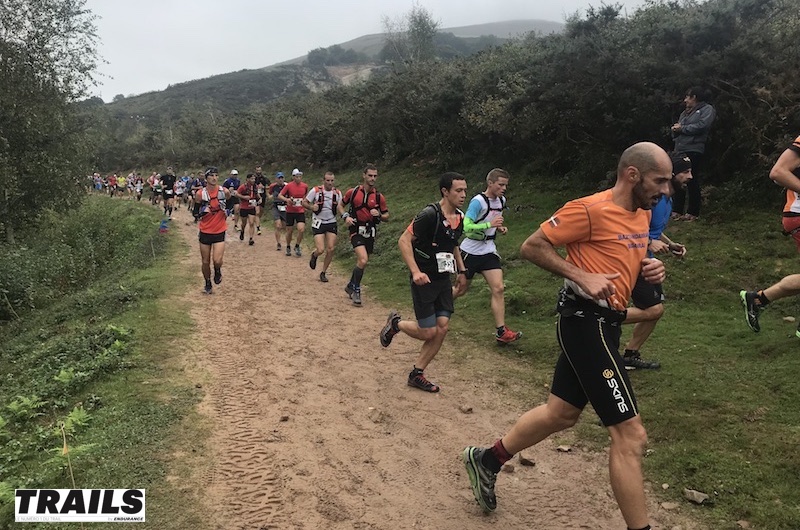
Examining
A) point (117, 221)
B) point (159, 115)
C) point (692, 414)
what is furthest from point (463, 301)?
point (159, 115)

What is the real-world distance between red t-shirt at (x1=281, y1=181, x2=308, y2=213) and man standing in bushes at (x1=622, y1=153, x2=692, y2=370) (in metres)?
9.19

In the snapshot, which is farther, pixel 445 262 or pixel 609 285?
pixel 445 262

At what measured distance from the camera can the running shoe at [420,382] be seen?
234 inches

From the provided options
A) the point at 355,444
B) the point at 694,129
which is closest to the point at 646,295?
the point at 355,444

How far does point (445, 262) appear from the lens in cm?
572

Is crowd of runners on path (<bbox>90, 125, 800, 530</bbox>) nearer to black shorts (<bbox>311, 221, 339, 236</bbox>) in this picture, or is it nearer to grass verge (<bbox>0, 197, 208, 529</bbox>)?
grass verge (<bbox>0, 197, 208, 529</bbox>)

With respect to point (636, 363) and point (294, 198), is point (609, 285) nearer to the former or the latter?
point (636, 363)

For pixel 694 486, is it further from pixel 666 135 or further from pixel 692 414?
pixel 666 135

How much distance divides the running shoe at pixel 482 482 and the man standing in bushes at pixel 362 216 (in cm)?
601

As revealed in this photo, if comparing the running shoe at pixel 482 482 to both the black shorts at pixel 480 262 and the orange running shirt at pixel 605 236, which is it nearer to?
the orange running shirt at pixel 605 236

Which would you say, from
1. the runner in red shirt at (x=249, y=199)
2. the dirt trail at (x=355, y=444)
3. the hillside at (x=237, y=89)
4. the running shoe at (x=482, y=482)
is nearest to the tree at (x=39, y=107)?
the runner in red shirt at (x=249, y=199)

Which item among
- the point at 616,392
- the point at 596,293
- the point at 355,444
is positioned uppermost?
the point at 596,293

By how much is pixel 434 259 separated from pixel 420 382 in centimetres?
137

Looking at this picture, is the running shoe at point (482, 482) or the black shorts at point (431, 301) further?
the black shorts at point (431, 301)
